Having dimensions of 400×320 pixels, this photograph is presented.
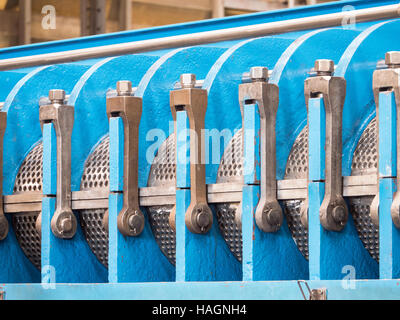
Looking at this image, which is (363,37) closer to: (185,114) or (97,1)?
(185,114)

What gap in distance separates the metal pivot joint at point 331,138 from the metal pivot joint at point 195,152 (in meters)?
0.34

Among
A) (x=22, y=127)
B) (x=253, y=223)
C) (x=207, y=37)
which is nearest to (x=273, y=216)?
(x=253, y=223)

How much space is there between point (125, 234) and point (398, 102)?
92cm

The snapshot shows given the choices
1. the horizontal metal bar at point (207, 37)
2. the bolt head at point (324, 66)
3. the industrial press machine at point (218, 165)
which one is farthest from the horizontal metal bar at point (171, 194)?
the horizontal metal bar at point (207, 37)

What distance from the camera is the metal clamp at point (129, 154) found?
267 centimetres

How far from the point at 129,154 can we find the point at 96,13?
5451 millimetres

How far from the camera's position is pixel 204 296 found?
2.22 m

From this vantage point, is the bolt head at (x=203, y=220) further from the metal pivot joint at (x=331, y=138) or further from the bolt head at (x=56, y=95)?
the bolt head at (x=56, y=95)

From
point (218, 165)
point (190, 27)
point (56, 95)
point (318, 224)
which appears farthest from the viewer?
point (190, 27)

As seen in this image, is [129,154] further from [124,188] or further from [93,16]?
[93,16]

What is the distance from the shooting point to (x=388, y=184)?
214cm

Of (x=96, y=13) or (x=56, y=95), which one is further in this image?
(x=96, y=13)

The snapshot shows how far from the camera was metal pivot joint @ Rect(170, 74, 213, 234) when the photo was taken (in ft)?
8.27

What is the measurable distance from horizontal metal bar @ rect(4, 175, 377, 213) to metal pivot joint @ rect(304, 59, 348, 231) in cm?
4
